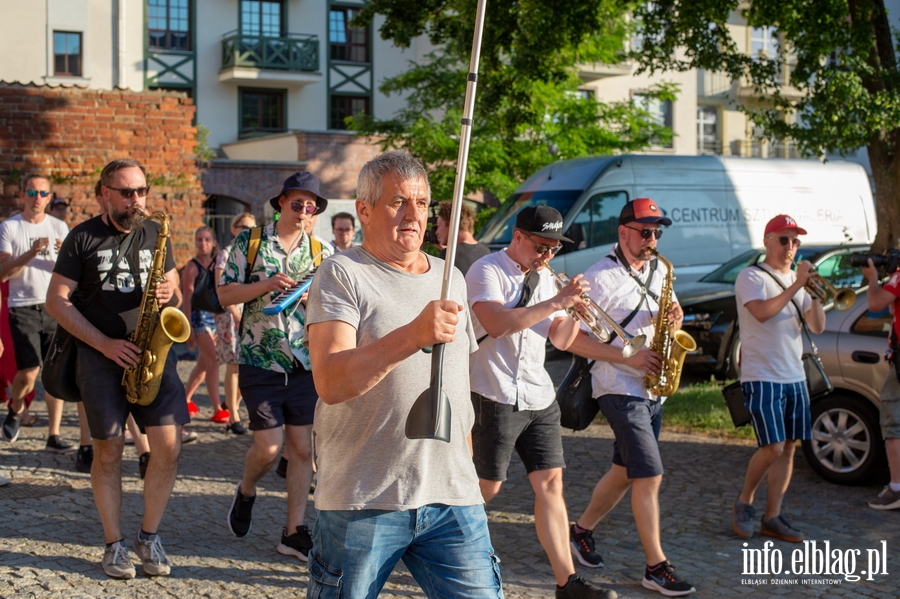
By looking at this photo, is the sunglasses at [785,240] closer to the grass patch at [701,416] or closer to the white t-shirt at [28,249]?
the grass patch at [701,416]

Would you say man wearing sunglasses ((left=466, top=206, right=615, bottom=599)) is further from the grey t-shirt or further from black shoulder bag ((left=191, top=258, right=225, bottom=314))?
black shoulder bag ((left=191, top=258, right=225, bottom=314))

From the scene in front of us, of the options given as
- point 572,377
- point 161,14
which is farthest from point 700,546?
point 161,14

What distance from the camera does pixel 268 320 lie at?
5.58 m

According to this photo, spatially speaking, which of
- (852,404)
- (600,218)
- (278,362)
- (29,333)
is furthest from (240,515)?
(600,218)

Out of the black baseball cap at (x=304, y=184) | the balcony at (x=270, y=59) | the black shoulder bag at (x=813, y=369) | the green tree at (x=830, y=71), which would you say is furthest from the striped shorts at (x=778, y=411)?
the balcony at (x=270, y=59)

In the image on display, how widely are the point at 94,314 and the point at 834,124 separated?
917cm

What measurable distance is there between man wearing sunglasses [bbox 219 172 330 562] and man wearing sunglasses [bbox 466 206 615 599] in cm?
111

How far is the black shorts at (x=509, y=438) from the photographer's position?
4957 millimetres

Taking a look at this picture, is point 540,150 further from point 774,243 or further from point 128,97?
point 774,243

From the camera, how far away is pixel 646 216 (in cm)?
545

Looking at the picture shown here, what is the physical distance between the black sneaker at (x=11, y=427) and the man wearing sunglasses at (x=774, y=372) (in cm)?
583

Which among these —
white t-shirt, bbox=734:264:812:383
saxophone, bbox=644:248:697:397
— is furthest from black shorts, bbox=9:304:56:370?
white t-shirt, bbox=734:264:812:383

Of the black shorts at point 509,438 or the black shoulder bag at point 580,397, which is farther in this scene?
the black shoulder bag at point 580,397

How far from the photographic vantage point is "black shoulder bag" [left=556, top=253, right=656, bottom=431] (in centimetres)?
550
